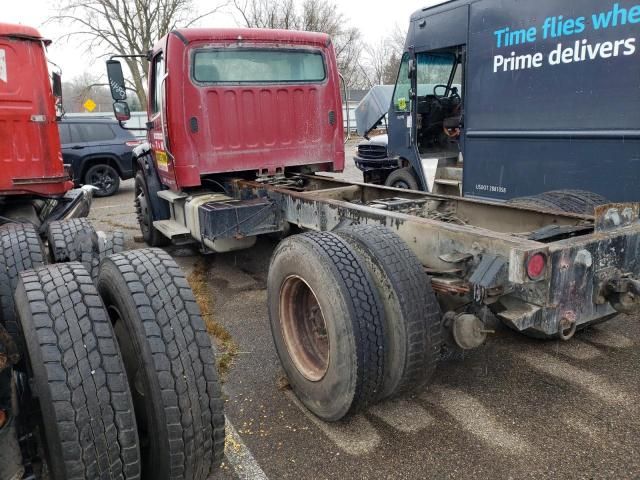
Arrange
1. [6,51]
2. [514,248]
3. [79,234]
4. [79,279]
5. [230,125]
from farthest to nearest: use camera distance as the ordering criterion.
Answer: [230,125], [6,51], [79,234], [514,248], [79,279]

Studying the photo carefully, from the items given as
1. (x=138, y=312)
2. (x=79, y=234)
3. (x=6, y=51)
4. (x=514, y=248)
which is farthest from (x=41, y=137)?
(x=514, y=248)

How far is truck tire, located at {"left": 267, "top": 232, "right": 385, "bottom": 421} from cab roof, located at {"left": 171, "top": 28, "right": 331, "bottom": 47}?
9.94 feet

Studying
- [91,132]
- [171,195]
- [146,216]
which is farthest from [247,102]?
[91,132]

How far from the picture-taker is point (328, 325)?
279 cm

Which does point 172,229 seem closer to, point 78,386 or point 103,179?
point 78,386

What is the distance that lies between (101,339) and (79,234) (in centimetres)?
246

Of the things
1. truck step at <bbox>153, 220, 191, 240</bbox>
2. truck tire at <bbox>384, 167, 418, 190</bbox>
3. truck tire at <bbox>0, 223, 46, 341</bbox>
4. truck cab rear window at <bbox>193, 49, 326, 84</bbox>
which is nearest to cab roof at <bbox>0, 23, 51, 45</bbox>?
truck cab rear window at <bbox>193, 49, 326, 84</bbox>

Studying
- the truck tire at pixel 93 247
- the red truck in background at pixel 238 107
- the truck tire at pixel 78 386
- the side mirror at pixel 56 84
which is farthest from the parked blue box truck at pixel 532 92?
the truck tire at pixel 78 386

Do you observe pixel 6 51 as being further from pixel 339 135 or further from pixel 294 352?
pixel 294 352

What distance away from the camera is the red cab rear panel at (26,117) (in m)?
5.02

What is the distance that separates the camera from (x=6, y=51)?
16.4ft

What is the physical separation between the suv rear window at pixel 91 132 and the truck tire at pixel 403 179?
7.65 m

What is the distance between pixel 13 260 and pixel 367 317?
6.76 feet

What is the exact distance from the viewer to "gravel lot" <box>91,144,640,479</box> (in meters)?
2.52
